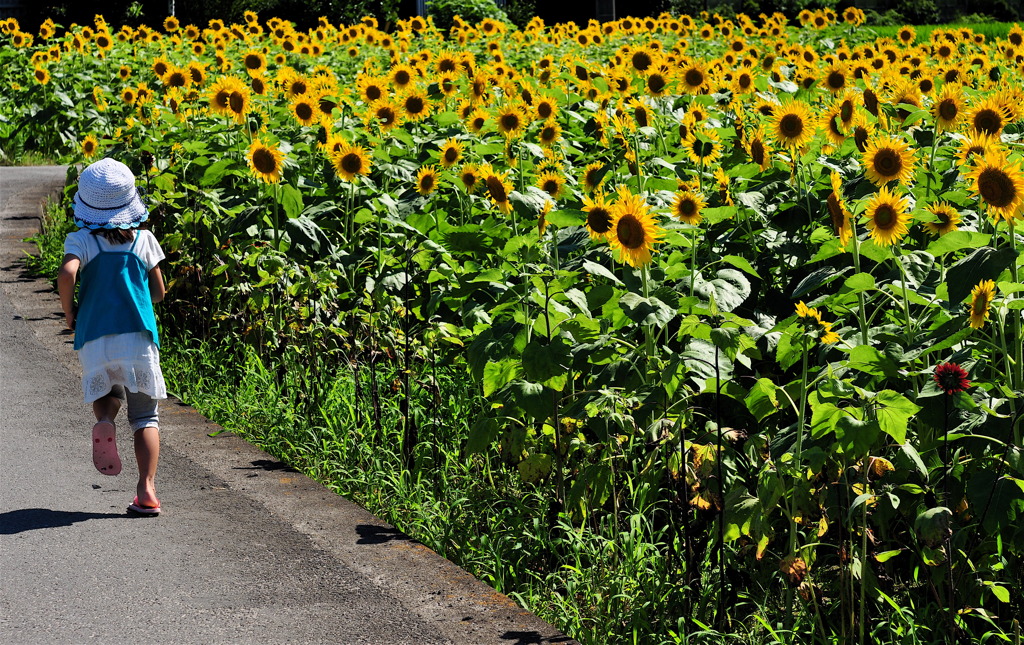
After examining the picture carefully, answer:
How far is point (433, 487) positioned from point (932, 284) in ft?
6.30

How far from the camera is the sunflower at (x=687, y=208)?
480 centimetres

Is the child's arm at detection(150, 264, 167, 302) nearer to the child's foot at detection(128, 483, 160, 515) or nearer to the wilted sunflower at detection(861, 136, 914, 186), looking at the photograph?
the child's foot at detection(128, 483, 160, 515)

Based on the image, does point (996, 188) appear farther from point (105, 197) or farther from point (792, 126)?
point (105, 197)

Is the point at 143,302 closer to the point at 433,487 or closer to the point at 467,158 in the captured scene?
the point at 433,487

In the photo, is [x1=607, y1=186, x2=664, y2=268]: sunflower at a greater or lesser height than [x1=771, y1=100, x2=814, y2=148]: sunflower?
lesser

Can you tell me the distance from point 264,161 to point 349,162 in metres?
0.42

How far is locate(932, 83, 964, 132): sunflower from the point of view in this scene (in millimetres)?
5500

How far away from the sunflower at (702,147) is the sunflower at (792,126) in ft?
1.21

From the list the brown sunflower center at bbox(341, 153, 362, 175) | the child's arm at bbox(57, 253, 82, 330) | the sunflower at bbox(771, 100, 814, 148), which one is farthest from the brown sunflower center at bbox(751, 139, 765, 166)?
the child's arm at bbox(57, 253, 82, 330)

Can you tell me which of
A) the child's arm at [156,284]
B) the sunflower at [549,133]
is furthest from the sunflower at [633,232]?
the sunflower at [549,133]

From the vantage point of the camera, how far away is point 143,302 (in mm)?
4988

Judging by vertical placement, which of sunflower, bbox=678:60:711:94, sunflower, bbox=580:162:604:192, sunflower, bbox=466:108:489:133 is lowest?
sunflower, bbox=580:162:604:192

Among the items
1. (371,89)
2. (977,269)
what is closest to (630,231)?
(977,269)

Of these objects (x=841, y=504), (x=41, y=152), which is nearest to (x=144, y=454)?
(x=841, y=504)
